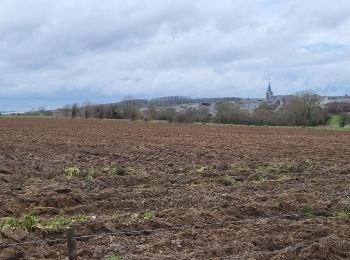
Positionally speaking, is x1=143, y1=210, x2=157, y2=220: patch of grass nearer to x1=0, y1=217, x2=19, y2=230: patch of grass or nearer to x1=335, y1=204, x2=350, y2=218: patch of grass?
x1=0, y1=217, x2=19, y2=230: patch of grass

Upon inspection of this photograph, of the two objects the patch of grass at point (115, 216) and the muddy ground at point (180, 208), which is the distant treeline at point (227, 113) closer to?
the muddy ground at point (180, 208)

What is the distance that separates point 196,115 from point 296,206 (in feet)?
296

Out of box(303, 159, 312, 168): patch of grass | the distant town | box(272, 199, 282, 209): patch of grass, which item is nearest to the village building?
the distant town

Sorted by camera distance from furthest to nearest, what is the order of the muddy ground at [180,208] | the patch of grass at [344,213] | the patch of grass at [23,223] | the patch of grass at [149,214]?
the patch of grass at [344,213] → the patch of grass at [149,214] → the patch of grass at [23,223] → the muddy ground at [180,208]

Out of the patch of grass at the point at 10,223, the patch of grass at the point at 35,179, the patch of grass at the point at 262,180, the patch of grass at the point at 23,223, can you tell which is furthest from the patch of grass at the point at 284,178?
the patch of grass at the point at 10,223

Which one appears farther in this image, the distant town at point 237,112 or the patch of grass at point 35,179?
the distant town at point 237,112

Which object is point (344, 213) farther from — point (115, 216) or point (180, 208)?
point (115, 216)

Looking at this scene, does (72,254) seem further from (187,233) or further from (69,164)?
(69,164)

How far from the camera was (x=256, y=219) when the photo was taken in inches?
333

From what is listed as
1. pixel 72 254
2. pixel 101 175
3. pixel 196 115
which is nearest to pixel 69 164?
Answer: pixel 101 175

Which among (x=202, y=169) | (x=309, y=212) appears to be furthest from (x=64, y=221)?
(x=202, y=169)

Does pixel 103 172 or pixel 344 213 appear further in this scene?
pixel 103 172

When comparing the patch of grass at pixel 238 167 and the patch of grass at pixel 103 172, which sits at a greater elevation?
the patch of grass at pixel 103 172

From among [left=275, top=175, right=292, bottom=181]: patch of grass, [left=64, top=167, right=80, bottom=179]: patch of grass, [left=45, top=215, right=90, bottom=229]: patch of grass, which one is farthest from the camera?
[left=64, top=167, right=80, bottom=179]: patch of grass
